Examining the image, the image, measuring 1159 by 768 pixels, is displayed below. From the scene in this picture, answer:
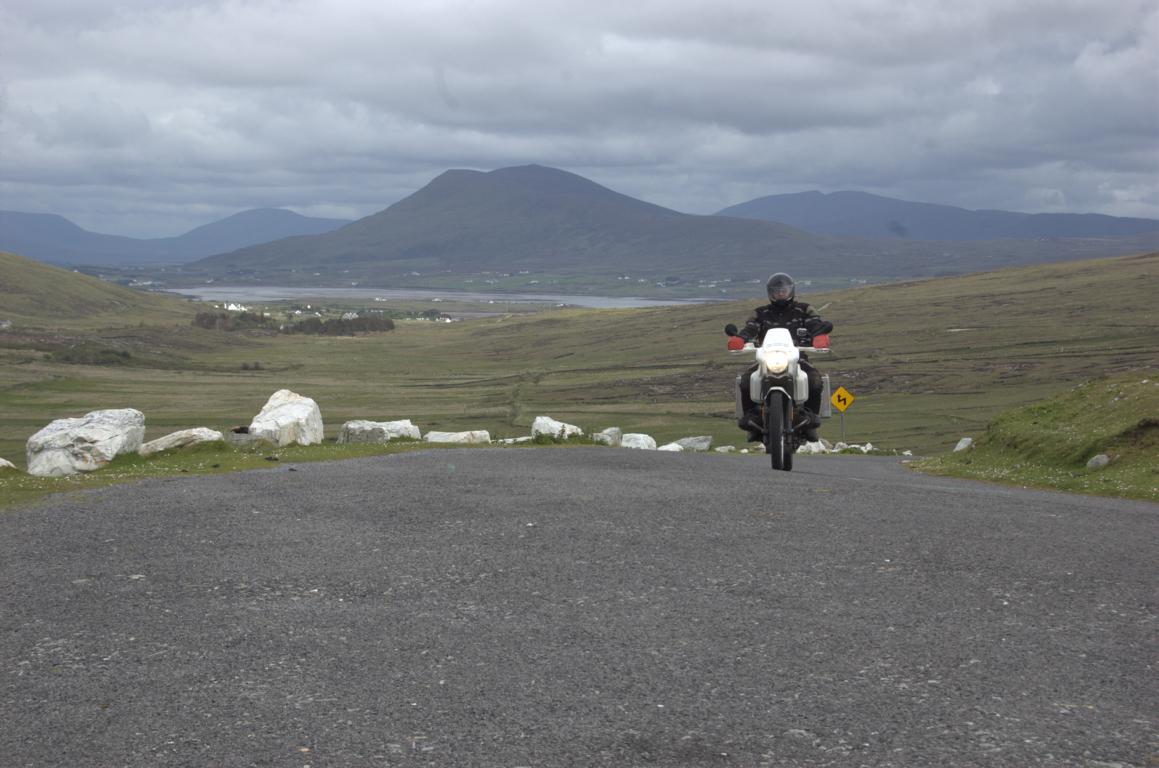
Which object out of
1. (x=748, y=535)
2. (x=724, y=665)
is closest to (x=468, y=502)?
(x=748, y=535)

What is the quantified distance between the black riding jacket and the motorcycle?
330 millimetres

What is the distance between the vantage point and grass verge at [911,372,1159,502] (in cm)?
2855

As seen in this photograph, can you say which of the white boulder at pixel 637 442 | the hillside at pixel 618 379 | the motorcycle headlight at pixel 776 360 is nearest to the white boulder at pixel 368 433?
the white boulder at pixel 637 442

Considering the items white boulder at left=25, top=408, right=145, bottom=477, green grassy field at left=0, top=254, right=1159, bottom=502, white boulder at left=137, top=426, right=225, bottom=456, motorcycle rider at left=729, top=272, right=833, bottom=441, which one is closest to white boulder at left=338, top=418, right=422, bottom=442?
white boulder at left=137, top=426, right=225, bottom=456

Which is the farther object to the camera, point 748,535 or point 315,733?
point 748,535

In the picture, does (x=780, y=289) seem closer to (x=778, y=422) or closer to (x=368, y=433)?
(x=778, y=422)

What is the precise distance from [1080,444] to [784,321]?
1544cm

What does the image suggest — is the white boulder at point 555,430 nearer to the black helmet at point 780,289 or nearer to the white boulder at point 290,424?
the white boulder at point 290,424

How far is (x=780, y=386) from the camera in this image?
21.4 m

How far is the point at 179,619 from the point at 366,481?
1007cm

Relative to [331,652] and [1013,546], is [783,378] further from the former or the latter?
[331,652]

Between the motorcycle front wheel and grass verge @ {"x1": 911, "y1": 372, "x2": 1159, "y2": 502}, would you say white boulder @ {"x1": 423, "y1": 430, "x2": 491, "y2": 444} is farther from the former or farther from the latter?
the motorcycle front wheel

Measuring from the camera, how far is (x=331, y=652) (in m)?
10.6

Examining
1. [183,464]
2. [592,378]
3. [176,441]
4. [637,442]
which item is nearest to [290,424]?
[176,441]
